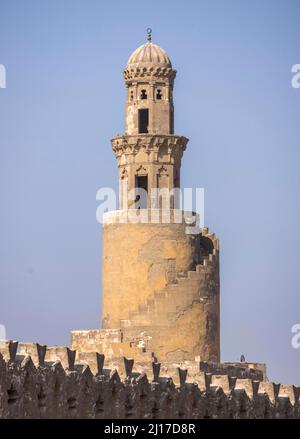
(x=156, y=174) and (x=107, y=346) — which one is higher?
(x=156, y=174)

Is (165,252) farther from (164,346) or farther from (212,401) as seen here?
(212,401)

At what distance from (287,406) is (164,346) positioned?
8570 mm

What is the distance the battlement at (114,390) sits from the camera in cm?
5522

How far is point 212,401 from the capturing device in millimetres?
71438

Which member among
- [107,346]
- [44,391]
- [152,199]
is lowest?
[44,391]

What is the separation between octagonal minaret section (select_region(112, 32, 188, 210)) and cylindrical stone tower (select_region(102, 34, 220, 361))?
0.04m

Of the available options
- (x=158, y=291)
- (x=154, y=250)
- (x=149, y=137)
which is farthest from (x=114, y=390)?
(x=149, y=137)

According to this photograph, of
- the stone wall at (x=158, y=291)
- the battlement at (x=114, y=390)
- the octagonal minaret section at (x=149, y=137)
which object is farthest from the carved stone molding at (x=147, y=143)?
the battlement at (x=114, y=390)

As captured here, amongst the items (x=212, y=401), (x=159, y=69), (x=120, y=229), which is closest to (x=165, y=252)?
(x=120, y=229)

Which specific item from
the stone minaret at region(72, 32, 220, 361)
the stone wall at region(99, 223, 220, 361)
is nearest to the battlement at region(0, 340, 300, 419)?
the stone wall at region(99, 223, 220, 361)

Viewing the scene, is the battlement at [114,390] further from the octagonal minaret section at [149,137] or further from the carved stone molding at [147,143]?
the carved stone molding at [147,143]

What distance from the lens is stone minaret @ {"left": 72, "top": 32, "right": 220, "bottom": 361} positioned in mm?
86562

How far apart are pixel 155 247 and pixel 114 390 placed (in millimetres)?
24626

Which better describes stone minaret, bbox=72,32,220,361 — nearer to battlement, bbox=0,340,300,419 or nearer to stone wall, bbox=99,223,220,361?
stone wall, bbox=99,223,220,361
